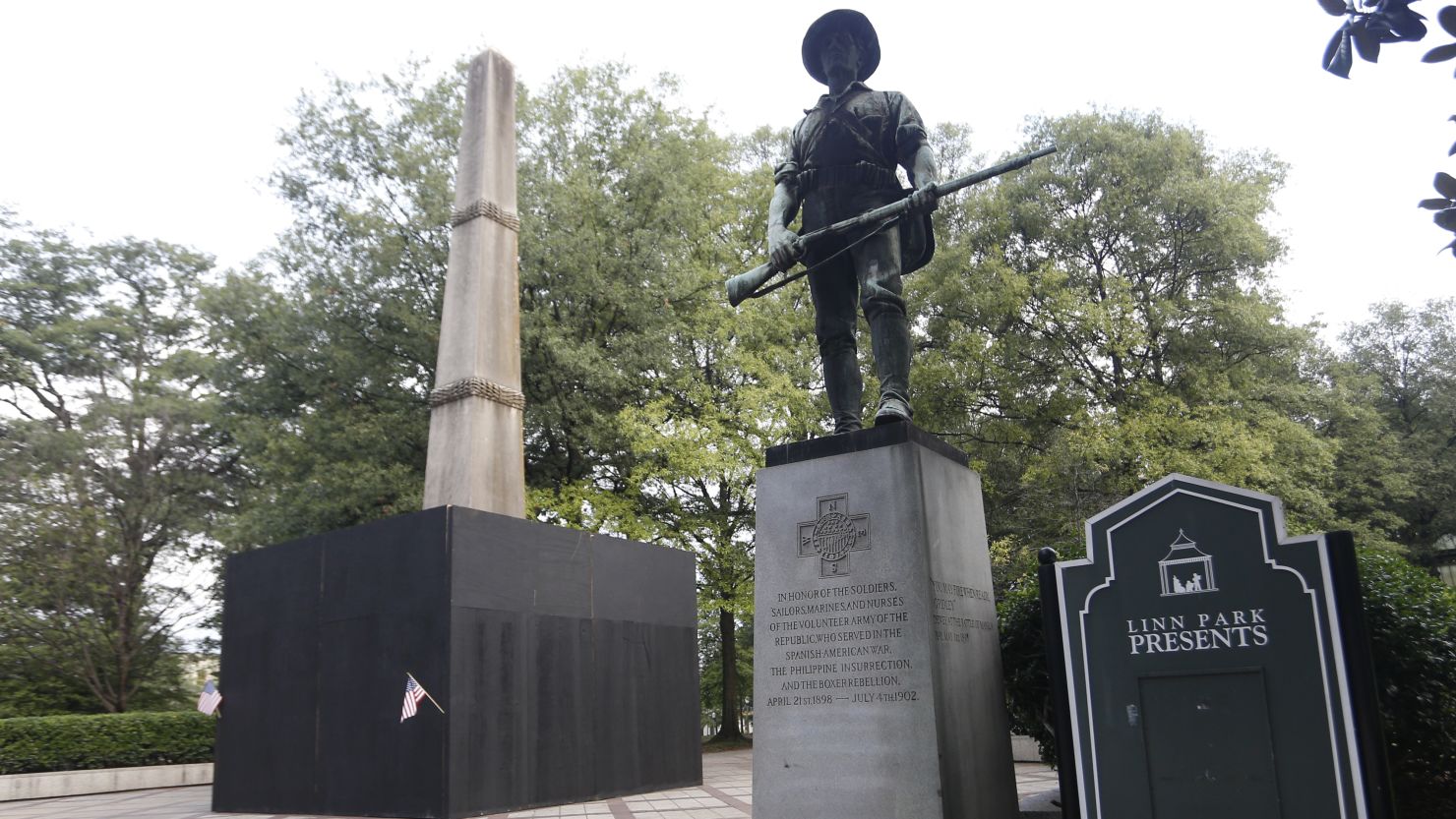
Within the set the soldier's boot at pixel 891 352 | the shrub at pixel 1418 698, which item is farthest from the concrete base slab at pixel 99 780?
the shrub at pixel 1418 698

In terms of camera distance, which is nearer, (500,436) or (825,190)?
(825,190)

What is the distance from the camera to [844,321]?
659cm

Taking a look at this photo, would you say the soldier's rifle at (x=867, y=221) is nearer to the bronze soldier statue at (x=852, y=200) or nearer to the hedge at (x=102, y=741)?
the bronze soldier statue at (x=852, y=200)

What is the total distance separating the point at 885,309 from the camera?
6230mm

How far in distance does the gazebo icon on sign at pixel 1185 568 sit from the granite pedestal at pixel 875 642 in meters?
1.24

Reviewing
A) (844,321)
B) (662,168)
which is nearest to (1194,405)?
(662,168)

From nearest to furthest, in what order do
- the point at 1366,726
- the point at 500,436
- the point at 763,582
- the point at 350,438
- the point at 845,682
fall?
1. the point at 1366,726
2. the point at 845,682
3. the point at 763,582
4. the point at 500,436
5. the point at 350,438

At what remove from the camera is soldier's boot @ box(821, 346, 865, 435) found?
6.38 meters

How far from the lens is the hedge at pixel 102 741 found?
1728 cm

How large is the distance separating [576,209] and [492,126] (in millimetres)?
6646

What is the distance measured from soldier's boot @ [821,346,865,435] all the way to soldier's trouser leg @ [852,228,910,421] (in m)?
0.22

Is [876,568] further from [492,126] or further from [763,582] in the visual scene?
[492,126]

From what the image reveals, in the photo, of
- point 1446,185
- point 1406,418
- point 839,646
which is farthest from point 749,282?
point 1406,418

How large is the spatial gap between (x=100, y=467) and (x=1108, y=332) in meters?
23.1
